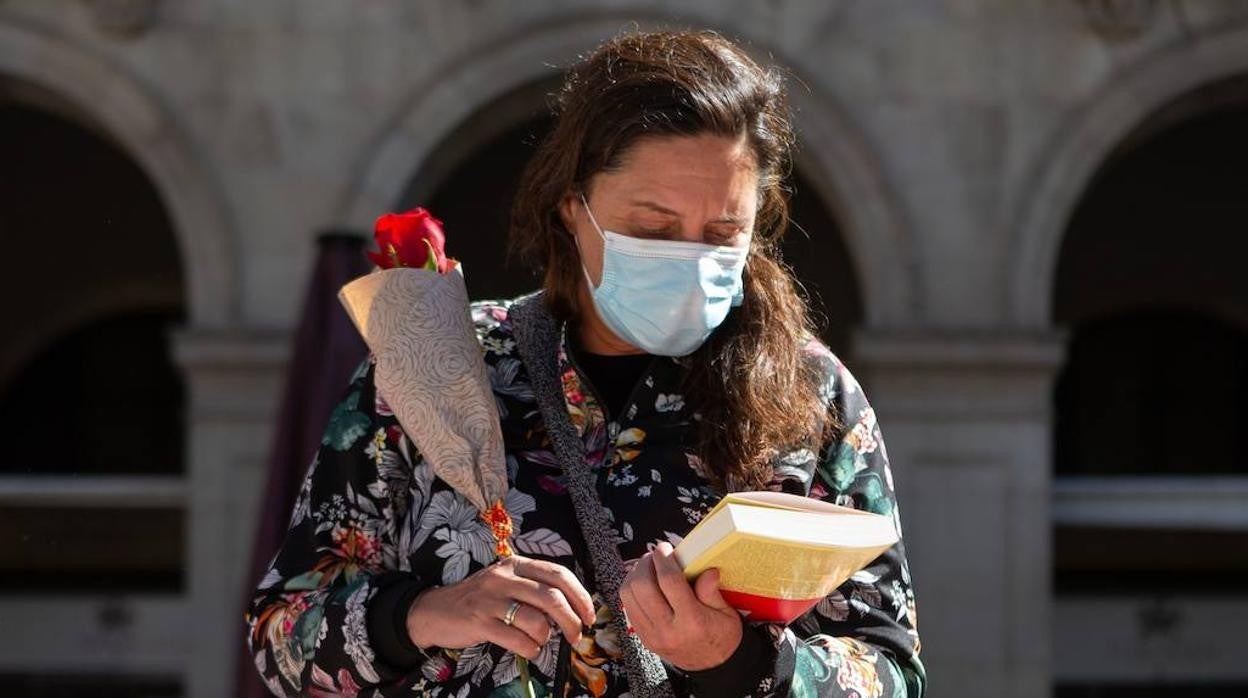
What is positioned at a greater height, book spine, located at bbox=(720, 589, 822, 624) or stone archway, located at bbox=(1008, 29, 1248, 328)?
stone archway, located at bbox=(1008, 29, 1248, 328)

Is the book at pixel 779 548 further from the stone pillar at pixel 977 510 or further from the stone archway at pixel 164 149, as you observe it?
the stone archway at pixel 164 149

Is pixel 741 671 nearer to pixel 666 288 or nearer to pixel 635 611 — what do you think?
pixel 635 611

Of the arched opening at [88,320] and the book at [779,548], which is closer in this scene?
the book at [779,548]

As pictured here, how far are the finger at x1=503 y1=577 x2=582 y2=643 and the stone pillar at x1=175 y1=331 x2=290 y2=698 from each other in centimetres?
548

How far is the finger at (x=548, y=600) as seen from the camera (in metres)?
1.79

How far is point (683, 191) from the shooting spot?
200 centimetres

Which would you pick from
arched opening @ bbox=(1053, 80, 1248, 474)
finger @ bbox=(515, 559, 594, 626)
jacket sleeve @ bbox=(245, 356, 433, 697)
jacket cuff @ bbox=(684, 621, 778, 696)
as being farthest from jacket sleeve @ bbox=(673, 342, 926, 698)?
arched opening @ bbox=(1053, 80, 1248, 474)

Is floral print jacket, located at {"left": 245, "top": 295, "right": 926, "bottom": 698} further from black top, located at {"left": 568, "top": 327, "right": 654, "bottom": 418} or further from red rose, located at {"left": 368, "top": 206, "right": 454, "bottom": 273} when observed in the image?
red rose, located at {"left": 368, "top": 206, "right": 454, "bottom": 273}

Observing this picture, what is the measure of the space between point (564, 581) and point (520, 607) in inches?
2.1

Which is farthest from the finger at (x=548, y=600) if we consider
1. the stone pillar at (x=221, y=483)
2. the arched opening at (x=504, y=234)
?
the arched opening at (x=504, y=234)

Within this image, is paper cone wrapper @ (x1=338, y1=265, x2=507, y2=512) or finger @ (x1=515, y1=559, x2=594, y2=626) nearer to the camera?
finger @ (x1=515, y1=559, x2=594, y2=626)

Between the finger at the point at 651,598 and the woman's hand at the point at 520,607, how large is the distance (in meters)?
0.10

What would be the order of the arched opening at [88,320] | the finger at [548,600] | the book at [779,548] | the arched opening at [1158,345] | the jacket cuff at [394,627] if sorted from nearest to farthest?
the book at [779,548]
the finger at [548,600]
the jacket cuff at [394,627]
the arched opening at [1158,345]
the arched opening at [88,320]

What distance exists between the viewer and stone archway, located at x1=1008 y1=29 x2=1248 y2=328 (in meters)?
7.27
